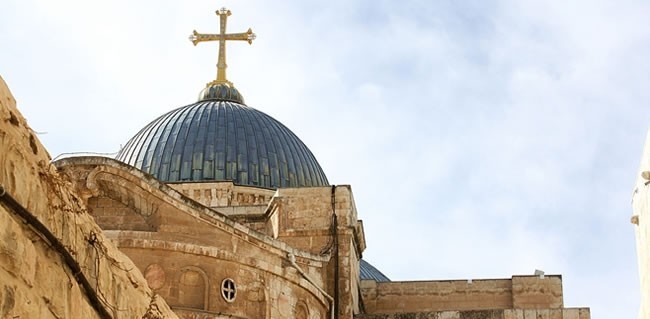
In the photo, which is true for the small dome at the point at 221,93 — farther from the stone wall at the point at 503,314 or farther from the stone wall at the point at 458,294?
the stone wall at the point at 503,314

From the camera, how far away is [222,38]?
3228cm

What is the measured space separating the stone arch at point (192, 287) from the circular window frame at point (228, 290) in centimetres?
25

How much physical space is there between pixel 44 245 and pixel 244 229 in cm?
1237

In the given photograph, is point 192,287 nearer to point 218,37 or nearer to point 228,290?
point 228,290

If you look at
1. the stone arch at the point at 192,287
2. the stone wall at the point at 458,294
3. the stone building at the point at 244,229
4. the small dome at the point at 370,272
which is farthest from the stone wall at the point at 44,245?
the small dome at the point at 370,272

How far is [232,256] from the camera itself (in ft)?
63.4

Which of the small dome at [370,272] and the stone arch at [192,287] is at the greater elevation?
the small dome at [370,272]

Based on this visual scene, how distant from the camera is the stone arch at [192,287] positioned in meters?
18.9

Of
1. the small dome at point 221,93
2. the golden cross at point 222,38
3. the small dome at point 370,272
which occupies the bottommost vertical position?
the small dome at point 370,272

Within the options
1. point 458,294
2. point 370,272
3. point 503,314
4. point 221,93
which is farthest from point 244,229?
point 370,272

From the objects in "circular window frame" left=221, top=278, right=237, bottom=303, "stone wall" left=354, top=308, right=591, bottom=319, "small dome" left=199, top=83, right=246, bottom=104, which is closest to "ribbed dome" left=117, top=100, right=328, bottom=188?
"small dome" left=199, top=83, right=246, bottom=104

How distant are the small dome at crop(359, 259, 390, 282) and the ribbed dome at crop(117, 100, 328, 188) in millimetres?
2657

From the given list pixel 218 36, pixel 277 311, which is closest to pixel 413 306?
pixel 277 311

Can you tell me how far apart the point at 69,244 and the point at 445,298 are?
1822cm
